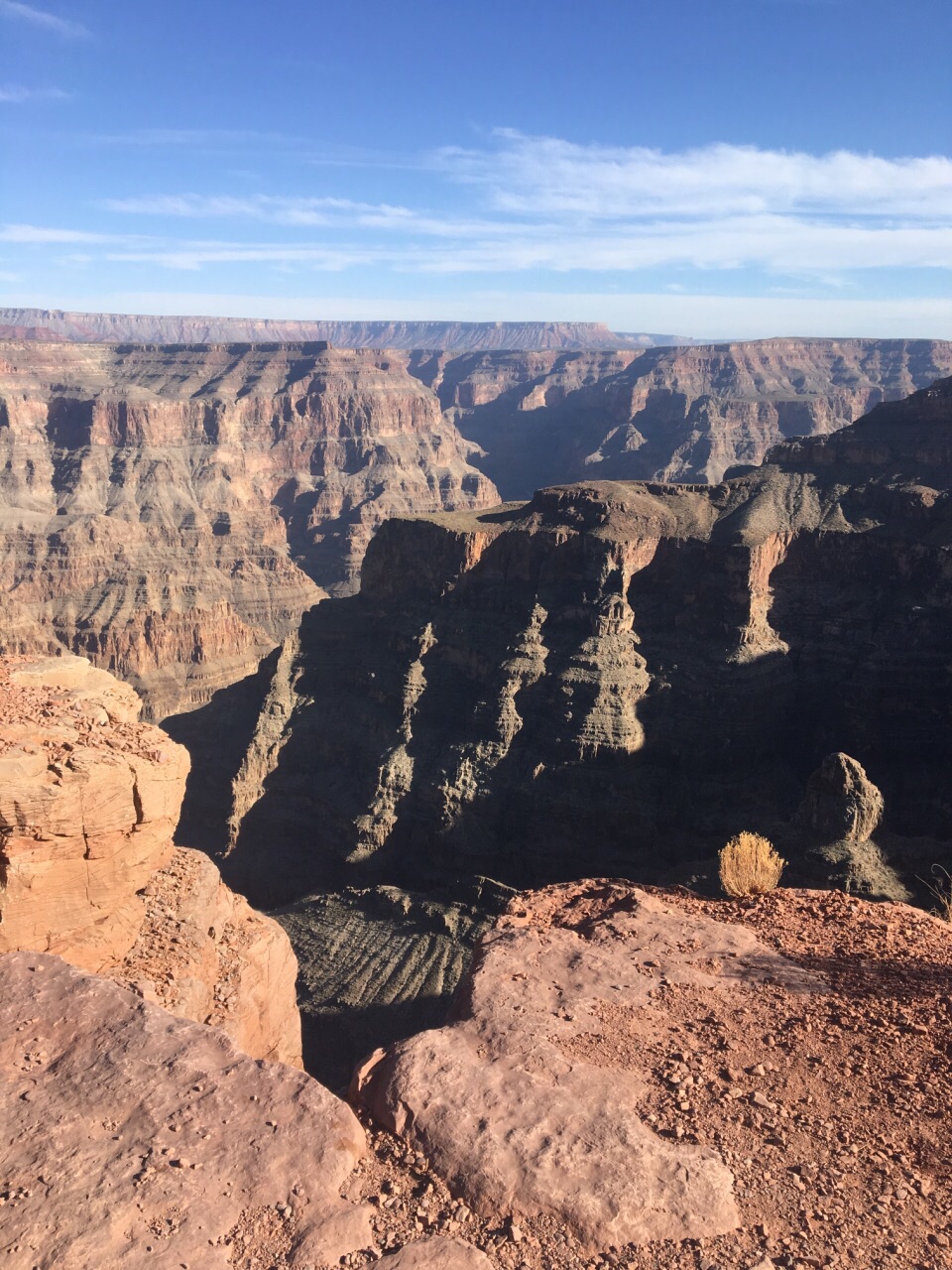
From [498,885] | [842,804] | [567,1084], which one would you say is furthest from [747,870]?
[498,885]

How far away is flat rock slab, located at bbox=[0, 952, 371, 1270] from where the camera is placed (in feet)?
29.3

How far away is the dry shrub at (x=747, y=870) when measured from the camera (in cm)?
2056

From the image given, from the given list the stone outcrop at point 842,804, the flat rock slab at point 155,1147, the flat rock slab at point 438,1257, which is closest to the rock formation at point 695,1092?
the flat rock slab at point 438,1257

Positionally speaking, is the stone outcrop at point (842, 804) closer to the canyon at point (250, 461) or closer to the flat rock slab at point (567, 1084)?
the flat rock slab at point (567, 1084)

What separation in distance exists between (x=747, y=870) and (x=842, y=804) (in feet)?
49.3

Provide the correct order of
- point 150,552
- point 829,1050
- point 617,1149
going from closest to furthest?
1. point 617,1149
2. point 829,1050
3. point 150,552

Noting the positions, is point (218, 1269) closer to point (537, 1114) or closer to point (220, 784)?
point (537, 1114)

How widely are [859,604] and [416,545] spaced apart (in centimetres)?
2767

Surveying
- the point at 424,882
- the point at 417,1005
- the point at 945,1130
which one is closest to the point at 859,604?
the point at 424,882

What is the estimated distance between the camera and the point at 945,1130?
34.2 feet

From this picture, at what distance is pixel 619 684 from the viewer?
4797 cm

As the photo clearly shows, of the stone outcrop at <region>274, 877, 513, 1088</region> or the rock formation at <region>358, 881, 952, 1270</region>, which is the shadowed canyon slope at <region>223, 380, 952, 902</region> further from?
the rock formation at <region>358, 881, 952, 1270</region>

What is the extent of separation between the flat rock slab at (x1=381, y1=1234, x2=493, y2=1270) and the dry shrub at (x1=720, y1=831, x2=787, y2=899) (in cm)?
1226

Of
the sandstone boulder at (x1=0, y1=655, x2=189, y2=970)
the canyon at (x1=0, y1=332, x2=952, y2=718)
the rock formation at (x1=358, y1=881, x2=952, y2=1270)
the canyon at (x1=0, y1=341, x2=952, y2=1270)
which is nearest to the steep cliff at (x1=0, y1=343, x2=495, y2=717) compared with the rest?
the canyon at (x1=0, y1=332, x2=952, y2=718)
